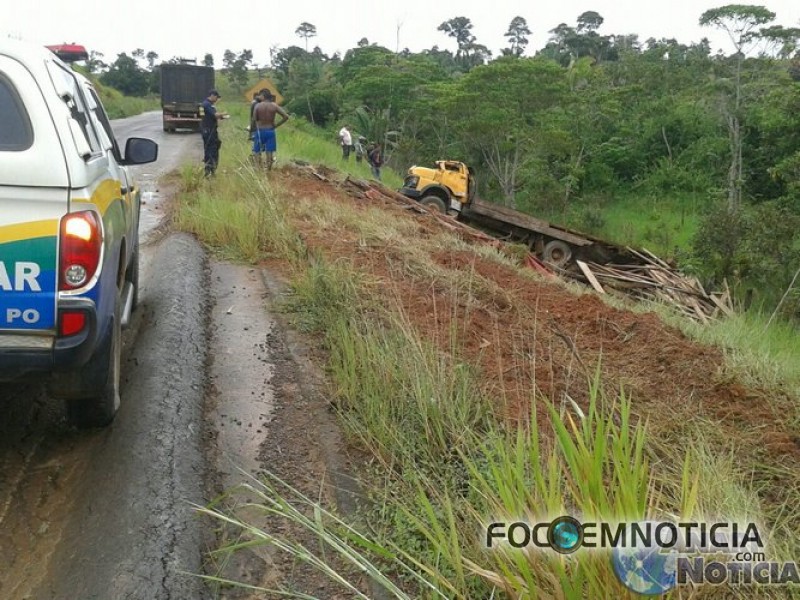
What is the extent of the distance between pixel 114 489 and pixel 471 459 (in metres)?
1.62

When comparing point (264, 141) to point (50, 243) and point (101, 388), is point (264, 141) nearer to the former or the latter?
point (101, 388)

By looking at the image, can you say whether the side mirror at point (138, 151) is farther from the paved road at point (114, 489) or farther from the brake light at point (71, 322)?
the brake light at point (71, 322)

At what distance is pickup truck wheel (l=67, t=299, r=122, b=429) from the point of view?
3180 mm

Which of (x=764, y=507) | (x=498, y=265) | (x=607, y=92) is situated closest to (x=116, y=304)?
(x=764, y=507)

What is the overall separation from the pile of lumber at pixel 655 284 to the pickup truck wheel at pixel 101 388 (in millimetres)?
12975

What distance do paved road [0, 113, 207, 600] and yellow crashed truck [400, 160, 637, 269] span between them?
18073mm

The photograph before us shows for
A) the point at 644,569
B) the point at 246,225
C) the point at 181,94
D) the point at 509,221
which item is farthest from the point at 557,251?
the point at 644,569

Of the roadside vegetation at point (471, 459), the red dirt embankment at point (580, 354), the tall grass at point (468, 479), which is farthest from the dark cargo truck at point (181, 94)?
the tall grass at point (468, 479)

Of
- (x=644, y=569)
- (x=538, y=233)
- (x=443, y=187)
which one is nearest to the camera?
(x=644, y=569)

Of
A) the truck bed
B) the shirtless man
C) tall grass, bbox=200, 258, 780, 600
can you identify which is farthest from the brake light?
the truck bed

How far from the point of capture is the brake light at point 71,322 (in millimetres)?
2859

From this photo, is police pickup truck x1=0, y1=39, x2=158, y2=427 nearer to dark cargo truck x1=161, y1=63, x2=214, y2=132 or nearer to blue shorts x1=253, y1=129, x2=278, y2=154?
blue shorts x1=253, y1=129, x2=278, y2=154

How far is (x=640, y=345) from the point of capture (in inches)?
228

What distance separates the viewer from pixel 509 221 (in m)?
22.7
